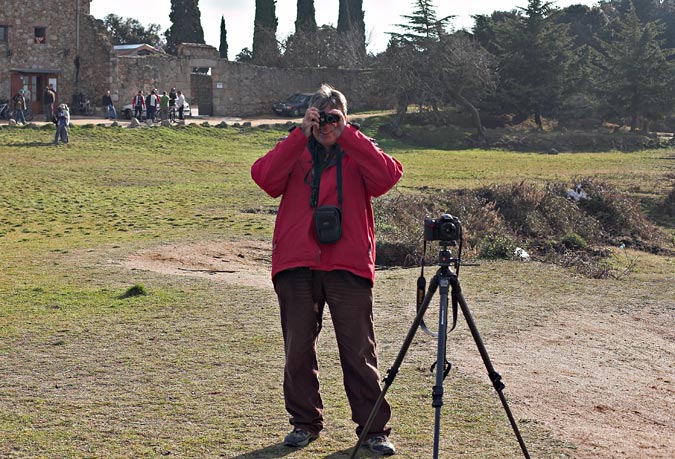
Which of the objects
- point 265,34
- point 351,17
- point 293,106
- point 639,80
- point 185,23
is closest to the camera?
point 293,106

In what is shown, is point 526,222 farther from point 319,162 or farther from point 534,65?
point 534,65

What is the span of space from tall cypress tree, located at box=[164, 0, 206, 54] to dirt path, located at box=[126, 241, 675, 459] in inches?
2213

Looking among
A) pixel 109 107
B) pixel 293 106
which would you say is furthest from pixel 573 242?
pixel 293 106

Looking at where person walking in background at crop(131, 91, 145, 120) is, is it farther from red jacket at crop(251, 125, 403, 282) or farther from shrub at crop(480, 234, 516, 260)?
red jacket at crop(251, 125, 403, 282)

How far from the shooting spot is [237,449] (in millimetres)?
6145

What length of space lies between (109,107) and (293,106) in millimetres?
9955

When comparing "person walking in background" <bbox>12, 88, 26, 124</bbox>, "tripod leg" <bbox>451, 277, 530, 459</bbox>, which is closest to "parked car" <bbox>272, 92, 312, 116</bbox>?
"person walking in background" <bbox>12, 88, 26, 124</bbox>

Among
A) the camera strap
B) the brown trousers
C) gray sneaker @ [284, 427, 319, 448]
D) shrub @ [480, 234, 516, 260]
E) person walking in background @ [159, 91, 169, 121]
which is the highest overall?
the camera strap

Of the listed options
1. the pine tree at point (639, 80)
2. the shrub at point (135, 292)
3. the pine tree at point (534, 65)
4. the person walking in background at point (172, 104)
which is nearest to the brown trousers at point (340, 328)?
the shrub at point (135, 292)

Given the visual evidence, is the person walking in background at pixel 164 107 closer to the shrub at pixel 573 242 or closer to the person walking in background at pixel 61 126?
the person walking in background at pixel 61 126

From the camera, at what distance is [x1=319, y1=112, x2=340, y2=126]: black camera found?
226 inches

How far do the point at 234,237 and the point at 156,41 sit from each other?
206 ft

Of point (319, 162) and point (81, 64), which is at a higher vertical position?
point (81, 64)

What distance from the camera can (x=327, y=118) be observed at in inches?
226
